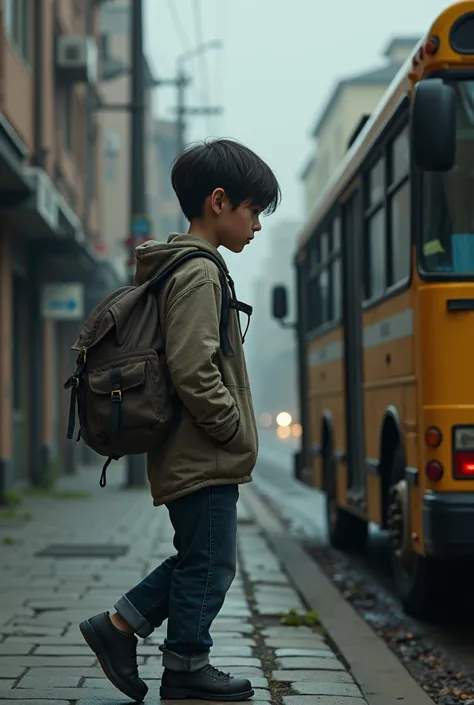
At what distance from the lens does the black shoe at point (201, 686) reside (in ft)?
15.5

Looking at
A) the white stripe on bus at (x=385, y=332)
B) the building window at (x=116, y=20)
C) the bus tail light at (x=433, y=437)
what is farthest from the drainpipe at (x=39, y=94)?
the building window at (x=116, y=20)

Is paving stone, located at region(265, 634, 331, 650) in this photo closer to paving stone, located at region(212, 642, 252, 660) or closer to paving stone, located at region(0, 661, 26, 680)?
paving stone, located at region(212, 642, 252, 660)

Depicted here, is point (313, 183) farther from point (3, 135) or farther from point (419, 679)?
point (419, 679)

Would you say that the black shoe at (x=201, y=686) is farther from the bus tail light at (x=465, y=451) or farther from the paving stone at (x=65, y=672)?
the bus tail light at (x=465, y=451)

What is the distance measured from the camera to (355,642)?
21.5ft

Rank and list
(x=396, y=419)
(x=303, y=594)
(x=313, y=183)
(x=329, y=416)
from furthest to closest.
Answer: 1. (x=313, y=183)
2. (x=329, y=416)
3. (x=303, y=594)
4. (x=396, y=419)

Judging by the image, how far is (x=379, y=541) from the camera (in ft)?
42.2

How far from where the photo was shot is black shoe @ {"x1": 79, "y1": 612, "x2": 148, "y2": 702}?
15.5 ft

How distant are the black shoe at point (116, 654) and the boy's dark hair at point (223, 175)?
1.46 meters

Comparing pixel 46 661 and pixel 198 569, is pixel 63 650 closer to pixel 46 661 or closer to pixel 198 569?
pixel 46 661

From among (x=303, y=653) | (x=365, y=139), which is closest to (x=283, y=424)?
(x=365, y=139)

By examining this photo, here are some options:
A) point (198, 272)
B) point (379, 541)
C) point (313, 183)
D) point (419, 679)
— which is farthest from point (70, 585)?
point (313, 183)

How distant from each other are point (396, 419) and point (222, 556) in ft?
10.2

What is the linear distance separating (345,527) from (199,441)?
24.0 ft
